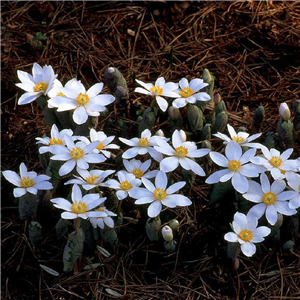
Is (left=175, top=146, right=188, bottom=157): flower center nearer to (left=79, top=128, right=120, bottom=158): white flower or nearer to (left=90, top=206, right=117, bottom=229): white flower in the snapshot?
(left=79, top=128, right=120, bottom=158): white flower

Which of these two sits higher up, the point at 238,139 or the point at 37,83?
the point at 37,83

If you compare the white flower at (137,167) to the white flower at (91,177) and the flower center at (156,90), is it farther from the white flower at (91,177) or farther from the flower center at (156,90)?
the flower center at (156,90)

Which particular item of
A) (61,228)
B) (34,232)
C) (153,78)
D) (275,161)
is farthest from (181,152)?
(153,78)

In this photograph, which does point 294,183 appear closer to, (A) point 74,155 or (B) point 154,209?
(B) point 154,209

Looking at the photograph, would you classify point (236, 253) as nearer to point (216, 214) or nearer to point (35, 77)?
point (216, 214)

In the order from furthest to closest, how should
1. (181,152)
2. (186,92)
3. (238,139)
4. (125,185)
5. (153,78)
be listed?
(153,78) → (186,92) → (238,139) → (181,152) → (125,185)

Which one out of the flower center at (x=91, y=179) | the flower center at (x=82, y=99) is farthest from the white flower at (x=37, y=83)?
the flower center at (x=91, y=179)

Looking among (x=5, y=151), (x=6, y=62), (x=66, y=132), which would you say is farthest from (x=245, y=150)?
(x=6, y=62)
